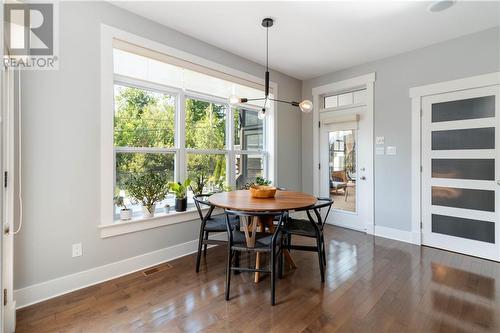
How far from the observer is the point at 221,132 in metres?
3.76

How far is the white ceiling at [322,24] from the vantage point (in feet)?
8.44

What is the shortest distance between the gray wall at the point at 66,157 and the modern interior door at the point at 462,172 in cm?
→ 383

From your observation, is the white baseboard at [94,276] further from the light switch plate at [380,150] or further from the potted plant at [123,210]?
the light switch plate at [380,150]

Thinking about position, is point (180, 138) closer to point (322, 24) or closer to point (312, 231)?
point (312, 231)

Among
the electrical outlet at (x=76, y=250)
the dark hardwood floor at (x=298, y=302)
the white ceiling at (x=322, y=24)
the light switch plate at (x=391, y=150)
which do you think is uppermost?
the white ceiling at (x=322, y=24)

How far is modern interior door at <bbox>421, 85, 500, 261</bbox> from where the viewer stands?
3.03 m

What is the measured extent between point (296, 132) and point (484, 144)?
2664 millimetres

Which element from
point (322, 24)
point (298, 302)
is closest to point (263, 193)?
point (298, 302)

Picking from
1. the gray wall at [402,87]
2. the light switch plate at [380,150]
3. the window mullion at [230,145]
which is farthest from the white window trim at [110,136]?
the light switch plate at [380,150]

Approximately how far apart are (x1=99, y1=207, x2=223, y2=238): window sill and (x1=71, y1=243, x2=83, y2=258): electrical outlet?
20cm

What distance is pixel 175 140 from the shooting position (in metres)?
3.22

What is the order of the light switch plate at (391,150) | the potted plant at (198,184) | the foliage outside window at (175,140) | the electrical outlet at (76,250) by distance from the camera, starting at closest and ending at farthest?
the electrical outlet at (76,250) < the foliage outside window at (175,140) < the potted plant at (198,184) < the light switch plate at (391,150)

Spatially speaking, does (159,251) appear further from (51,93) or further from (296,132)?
(296,132)

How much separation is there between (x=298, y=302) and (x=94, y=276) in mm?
1921
